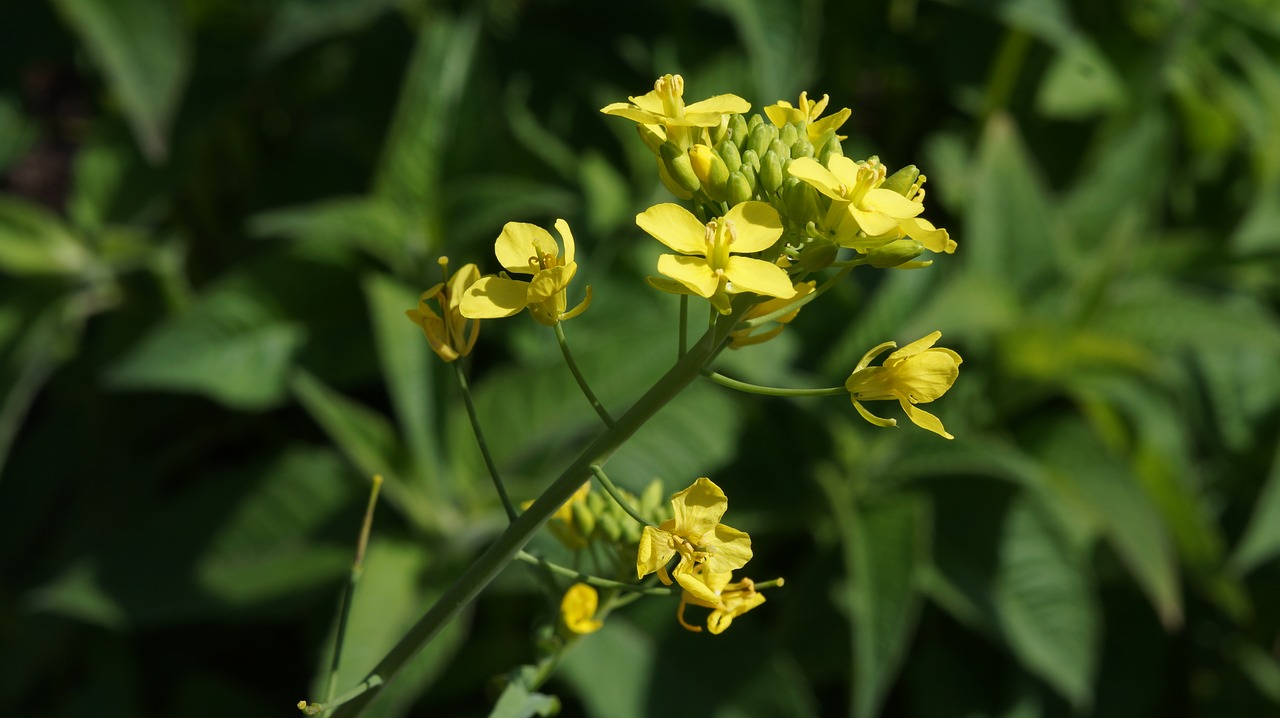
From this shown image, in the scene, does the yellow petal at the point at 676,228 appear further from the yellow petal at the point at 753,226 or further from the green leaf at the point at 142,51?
the green leaf at the point at 142,51

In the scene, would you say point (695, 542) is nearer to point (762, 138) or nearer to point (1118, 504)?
point (762, 138)

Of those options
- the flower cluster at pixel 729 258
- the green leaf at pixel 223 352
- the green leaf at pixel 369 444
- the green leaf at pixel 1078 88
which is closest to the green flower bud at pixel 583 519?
the flower cluster at pixel 729 258

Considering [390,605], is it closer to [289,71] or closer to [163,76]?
[163,76]

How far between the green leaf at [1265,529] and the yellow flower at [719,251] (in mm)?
1302

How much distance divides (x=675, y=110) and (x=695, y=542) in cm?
26

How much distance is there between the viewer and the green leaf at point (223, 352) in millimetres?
1581

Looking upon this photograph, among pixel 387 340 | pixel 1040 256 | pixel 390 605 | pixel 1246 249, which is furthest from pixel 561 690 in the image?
pixel 1246 249

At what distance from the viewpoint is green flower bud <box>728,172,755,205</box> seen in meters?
0.67

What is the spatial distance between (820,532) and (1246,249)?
819mm

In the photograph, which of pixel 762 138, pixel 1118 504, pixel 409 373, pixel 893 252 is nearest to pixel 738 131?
pixel 762 138

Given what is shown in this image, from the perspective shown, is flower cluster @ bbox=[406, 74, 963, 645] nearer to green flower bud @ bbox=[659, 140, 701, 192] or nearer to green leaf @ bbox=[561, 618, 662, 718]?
green flower bud @ bbox=[659, 140, 701, 192]

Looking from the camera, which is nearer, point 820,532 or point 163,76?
point 163,76

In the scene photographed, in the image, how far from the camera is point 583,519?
2.54 ft

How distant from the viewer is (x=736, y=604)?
65cm
